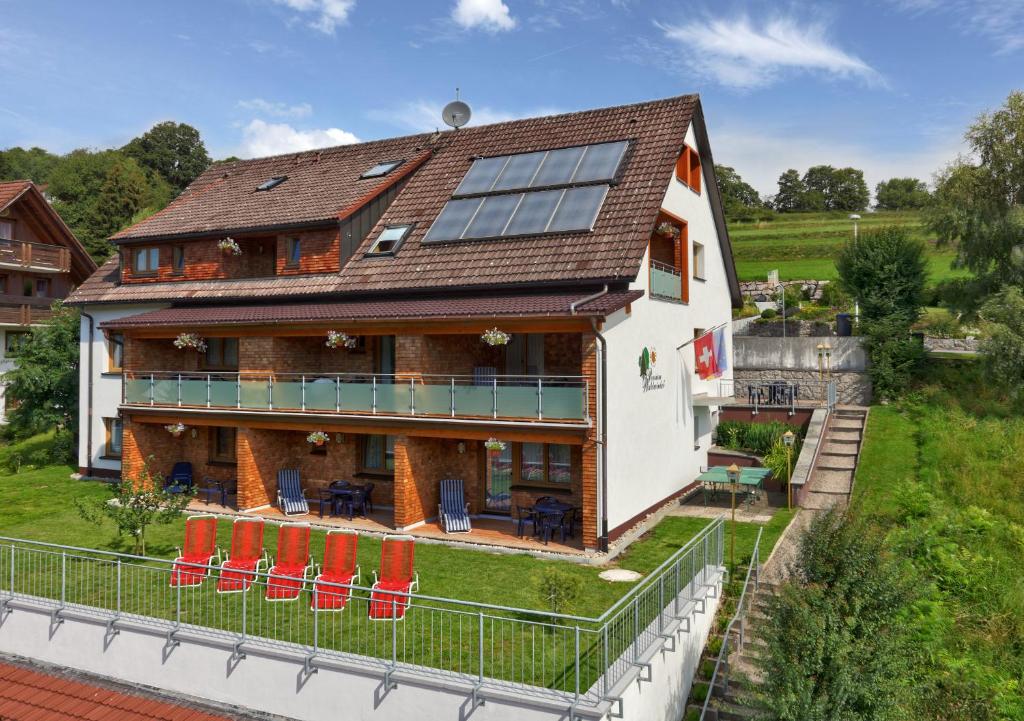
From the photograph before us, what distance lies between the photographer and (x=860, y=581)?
381 inches

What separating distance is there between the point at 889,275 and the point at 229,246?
21454 millimetres

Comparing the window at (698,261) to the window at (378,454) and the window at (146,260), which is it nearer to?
the window at (378,454)

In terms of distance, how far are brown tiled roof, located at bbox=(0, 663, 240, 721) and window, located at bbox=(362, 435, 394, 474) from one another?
356 inches

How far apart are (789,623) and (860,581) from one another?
3.96ft

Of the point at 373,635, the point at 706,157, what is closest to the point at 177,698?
the point at 373,635

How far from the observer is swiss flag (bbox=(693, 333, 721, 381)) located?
1994 cm

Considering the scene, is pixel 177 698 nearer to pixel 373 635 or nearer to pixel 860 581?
pixel 373 635

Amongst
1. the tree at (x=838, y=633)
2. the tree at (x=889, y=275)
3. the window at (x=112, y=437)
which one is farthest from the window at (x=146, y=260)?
the tree at (x=889, y=275)

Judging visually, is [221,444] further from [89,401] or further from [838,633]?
[838,633]

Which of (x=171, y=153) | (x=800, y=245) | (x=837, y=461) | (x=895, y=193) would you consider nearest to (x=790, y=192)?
(x=895, y=193)

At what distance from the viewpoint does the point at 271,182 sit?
977 inches

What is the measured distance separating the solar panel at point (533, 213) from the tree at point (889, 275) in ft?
41.7

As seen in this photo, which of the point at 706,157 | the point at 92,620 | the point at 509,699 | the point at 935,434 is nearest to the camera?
the point at 509,699

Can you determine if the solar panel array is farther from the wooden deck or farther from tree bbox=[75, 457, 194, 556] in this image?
tree bbox=[75, 457, 194, 556]
